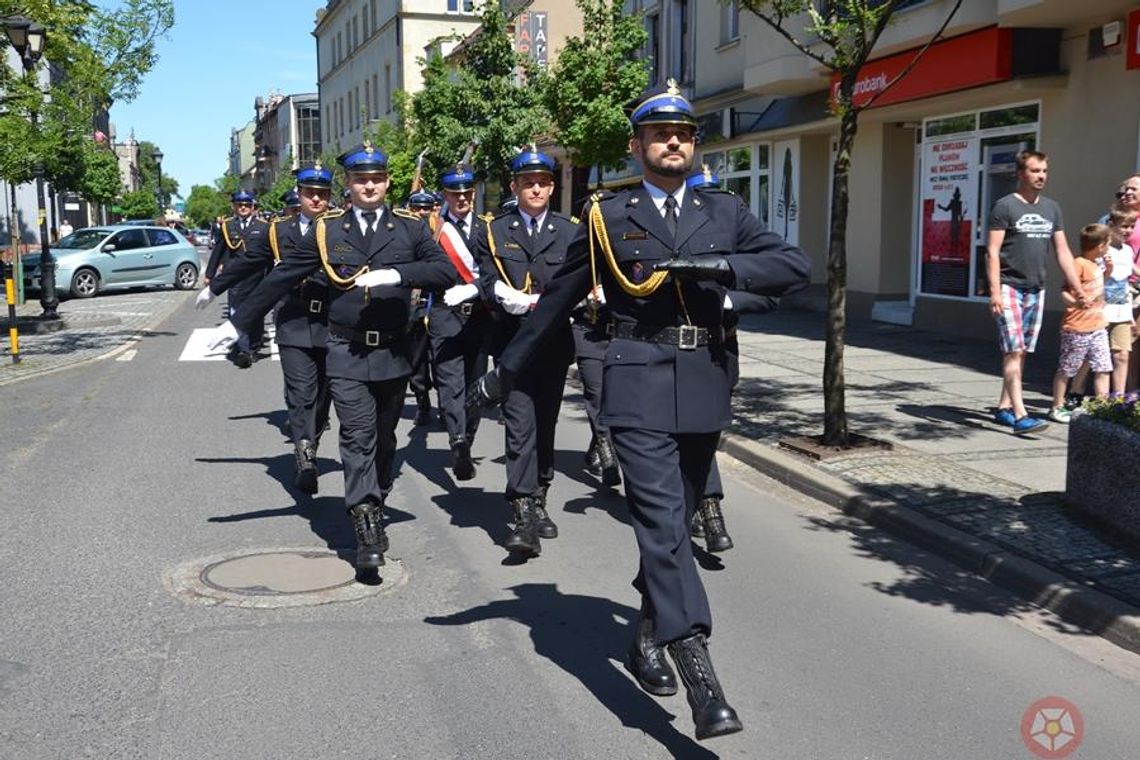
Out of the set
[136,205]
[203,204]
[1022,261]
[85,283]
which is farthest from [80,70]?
[203,204]

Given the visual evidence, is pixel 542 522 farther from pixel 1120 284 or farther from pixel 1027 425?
pixel 1120 284

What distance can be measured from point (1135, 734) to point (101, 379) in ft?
40.0

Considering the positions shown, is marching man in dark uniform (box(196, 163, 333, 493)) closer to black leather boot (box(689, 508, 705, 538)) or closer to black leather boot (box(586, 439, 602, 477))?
black leather boot (box(586, 439, 602, 477))

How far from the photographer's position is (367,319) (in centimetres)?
582

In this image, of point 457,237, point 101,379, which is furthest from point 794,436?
point 101,379

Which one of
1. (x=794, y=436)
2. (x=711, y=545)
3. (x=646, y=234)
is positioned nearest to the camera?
(x=646, y=234)

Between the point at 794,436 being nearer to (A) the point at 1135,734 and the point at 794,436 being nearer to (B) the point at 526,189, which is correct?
(B) the point at 526,189

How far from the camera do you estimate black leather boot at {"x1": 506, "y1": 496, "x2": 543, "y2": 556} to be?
5875 mm

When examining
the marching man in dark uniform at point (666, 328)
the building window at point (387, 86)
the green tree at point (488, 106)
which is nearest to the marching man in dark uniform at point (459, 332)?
the marching man in dark uniform at point (666, 328)

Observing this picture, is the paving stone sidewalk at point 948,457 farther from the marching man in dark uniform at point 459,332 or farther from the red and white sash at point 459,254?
the red and white sash at point 459,254

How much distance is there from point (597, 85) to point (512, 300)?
1200cm

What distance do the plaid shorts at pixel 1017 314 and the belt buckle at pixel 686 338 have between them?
220 inches

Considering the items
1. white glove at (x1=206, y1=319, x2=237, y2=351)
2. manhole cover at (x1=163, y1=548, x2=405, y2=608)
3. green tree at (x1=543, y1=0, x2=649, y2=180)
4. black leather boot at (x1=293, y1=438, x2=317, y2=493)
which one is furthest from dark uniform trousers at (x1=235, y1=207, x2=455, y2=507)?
green tree at (x1=543, y1=0, x2=649, y2=180)

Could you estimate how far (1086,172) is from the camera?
13.0 meters
